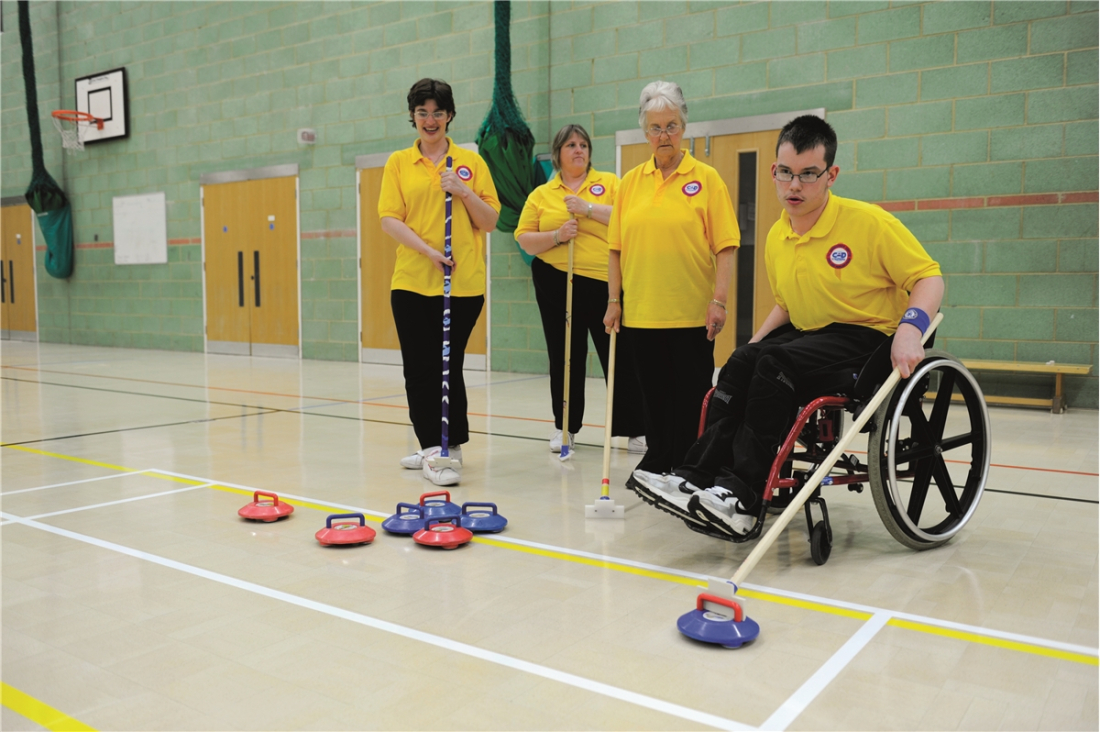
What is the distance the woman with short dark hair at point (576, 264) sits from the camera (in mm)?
3623

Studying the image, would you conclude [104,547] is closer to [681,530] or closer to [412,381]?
[412,381]

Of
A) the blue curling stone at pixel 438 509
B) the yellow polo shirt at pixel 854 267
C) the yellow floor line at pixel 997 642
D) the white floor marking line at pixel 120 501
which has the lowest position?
the white floor marking line at pixel 120 501

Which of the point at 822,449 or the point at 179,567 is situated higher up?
the point at 822,449

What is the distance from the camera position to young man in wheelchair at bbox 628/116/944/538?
2133 millimetres

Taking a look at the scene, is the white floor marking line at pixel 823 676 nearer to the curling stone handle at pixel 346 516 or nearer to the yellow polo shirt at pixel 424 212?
the curling stone handle at pixel 346 516

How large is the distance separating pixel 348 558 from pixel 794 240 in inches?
58.6

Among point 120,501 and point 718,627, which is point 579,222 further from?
point 718,627

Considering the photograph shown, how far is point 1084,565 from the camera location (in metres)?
2.23

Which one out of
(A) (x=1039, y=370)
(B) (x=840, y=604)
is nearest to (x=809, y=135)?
(B) (x=840, y=604)

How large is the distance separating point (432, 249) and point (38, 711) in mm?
2064

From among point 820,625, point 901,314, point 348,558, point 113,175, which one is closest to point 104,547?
point 348,558

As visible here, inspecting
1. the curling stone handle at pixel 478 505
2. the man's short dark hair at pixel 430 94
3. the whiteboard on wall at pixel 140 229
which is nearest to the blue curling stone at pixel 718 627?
the curling stone handle at pixel 478 505

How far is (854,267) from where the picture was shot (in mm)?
2295

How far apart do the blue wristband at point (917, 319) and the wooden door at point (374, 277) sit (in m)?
6.05
